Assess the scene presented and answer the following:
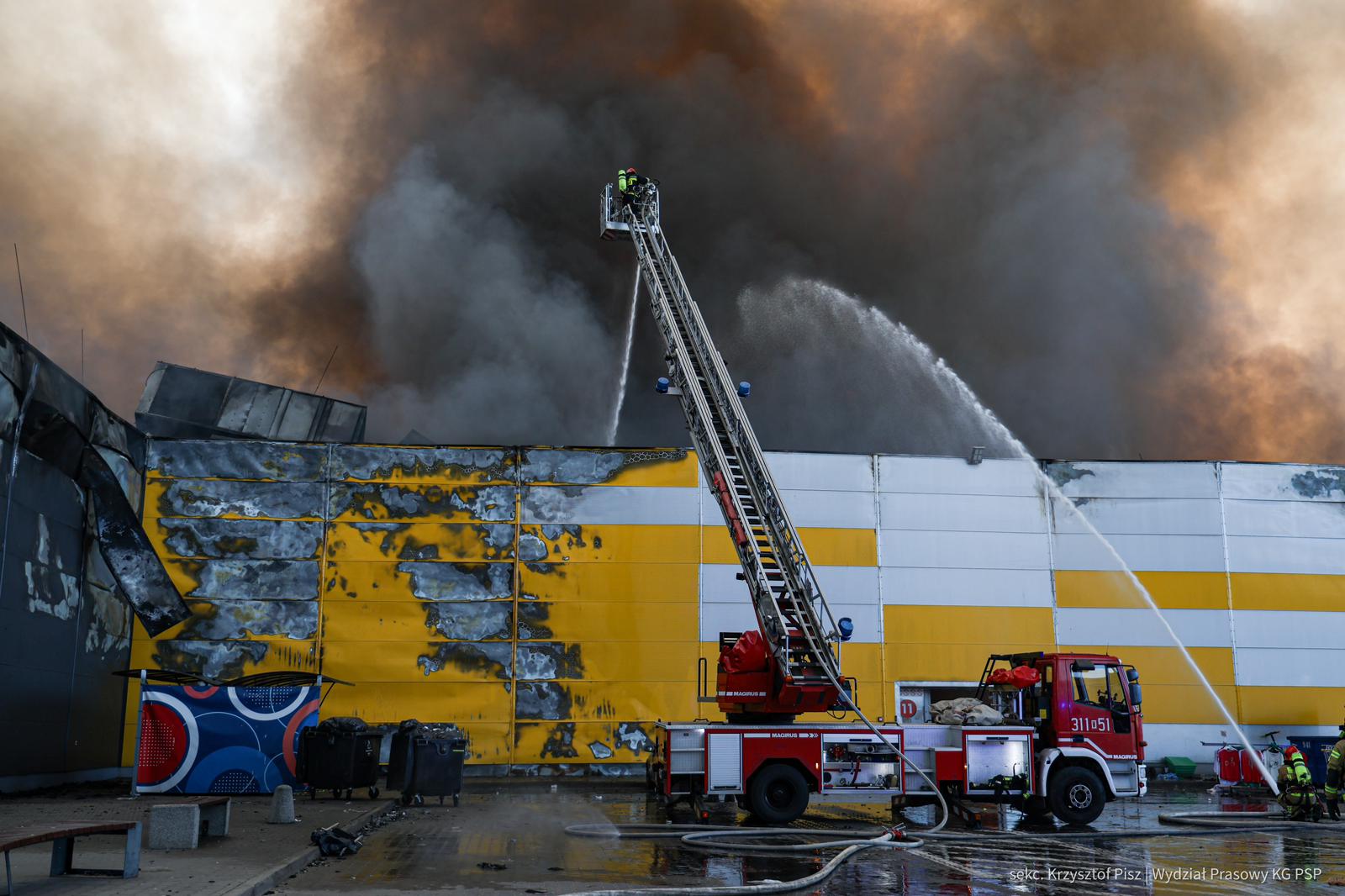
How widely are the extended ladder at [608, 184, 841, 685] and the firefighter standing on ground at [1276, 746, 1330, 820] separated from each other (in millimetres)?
6926

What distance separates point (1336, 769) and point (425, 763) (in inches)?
549

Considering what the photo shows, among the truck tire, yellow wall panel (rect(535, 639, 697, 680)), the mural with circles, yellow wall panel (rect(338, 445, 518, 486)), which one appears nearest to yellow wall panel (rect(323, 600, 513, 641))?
yellow wall panel (rect(535, 639, 697, 680))

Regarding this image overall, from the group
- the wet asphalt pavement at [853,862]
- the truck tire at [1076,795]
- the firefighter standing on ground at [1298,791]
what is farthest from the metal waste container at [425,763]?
the firefighter standing on ground at [1298,791]

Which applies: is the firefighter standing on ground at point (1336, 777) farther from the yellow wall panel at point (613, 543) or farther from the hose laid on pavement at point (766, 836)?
the yellow wall panel at point (613, 543)

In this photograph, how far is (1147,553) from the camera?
25.5 metres

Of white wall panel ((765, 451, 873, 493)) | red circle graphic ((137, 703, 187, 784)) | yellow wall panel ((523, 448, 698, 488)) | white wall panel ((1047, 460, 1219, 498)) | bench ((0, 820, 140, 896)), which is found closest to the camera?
bench ((0, 820, 140, 896))

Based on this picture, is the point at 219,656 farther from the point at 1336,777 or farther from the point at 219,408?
the point at 1336,777

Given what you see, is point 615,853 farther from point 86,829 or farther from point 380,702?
point 380,702

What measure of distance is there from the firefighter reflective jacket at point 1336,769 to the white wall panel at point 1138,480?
1006cm

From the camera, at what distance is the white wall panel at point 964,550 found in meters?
25.0

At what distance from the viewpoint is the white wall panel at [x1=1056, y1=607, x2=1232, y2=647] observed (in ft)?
82.0

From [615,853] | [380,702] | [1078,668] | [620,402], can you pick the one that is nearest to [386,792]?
[380,702]

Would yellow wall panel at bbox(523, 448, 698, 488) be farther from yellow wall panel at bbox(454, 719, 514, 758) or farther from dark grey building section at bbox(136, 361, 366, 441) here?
dark grey building section at bbox(136, 361, 366, 441)

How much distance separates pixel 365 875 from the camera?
9.65 m
